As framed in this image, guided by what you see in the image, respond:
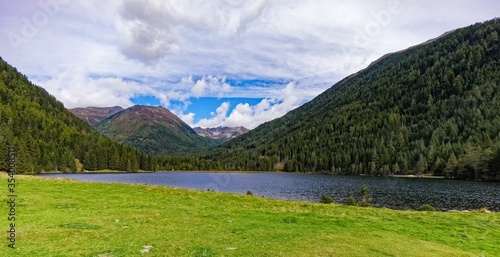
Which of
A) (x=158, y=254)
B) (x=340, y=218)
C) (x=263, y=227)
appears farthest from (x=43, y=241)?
(x=340, y=218)

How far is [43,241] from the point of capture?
1838 centimetres

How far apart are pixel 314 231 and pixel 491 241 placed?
45.2ft

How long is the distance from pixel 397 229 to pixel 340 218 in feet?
17.2

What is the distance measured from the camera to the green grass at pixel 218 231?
60.8ft

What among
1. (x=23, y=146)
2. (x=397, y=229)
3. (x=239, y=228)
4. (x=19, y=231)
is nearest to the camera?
(x=19, y=231)

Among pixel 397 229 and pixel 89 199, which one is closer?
pixel 397 229

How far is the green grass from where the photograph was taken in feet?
60.8

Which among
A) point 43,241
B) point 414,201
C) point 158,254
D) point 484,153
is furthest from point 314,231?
point 484,153

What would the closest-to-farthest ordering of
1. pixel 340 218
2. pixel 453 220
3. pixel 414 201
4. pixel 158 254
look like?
1. pixel 158 254
2. pixel 340 218
3. pixel 453 220
4. pixel 414 201

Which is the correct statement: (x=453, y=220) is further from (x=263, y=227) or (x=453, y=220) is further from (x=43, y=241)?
(x=43, y=241)

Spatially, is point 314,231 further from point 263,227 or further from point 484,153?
point 484,153

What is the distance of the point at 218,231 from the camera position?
2380 cm

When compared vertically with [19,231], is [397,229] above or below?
below

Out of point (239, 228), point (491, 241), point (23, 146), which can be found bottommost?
point (491, 241)
